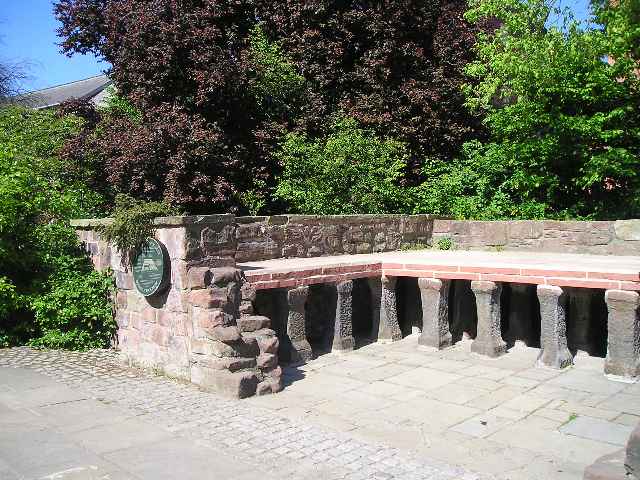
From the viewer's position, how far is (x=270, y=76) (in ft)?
41.2

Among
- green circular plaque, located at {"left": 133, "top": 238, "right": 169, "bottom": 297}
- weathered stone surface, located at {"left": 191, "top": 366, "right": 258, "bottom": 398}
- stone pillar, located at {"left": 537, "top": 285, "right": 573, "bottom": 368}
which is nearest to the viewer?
weathered stone surface, located at {"left": 191, "top": 366, "right": 258, "bottom": 398}

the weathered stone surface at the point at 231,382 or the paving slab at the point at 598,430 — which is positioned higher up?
the weathered stone surface at the point at 231,382

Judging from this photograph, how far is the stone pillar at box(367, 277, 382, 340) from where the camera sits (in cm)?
834

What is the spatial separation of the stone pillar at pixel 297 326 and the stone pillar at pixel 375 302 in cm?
137

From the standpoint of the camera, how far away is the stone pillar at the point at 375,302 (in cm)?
834

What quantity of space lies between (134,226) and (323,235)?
11.3 ft

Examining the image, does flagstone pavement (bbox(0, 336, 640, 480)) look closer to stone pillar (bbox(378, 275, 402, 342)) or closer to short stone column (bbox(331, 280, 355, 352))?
short stone column (bbox(331, 280, 355, 352))

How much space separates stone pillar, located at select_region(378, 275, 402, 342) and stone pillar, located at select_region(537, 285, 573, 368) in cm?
203

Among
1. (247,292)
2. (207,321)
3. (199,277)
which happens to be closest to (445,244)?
(247,292)

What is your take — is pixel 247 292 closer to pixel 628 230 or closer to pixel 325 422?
pixel 325 422

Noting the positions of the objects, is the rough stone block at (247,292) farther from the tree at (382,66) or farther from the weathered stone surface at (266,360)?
the tree at (382,66)

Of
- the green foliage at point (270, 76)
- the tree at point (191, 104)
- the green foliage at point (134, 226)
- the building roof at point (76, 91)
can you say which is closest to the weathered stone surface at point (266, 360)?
the green foliage at point (134, 226)

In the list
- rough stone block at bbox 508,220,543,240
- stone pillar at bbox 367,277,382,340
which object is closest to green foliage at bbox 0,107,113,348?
stone pillar at bbox 367,277,382,340

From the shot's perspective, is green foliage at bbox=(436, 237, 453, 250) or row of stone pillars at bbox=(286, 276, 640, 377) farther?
green foliage at bbox=(436, 237, 453, 250)
